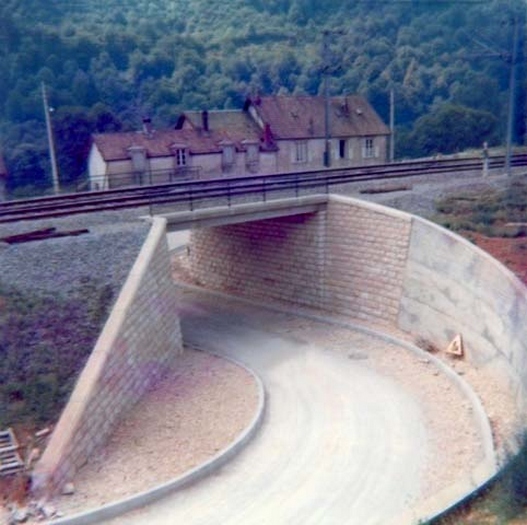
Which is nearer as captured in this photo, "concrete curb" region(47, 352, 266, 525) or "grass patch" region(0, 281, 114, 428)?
"concrete curb" region(47, 352, 266, 525)

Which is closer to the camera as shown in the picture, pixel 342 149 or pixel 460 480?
pixel 460 480

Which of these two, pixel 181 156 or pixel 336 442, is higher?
pixel 181 156

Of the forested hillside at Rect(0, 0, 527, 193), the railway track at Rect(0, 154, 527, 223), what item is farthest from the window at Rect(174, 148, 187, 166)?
the railway track at Rect(0, 154, 527, 223)

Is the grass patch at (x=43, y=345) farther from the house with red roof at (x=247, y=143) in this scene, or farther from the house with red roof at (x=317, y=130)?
the house with red roof at (x=317, y=130)

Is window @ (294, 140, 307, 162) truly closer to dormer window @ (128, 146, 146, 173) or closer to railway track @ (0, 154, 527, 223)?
dormer window @ (128, 146, 146, 173)

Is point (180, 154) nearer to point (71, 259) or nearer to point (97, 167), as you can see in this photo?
point (97, 167)

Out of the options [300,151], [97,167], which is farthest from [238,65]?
[97,167]

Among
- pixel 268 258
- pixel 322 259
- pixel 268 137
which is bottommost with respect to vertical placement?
pixel 268 258

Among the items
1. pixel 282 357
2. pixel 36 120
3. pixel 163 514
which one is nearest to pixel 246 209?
pixel 282 357
